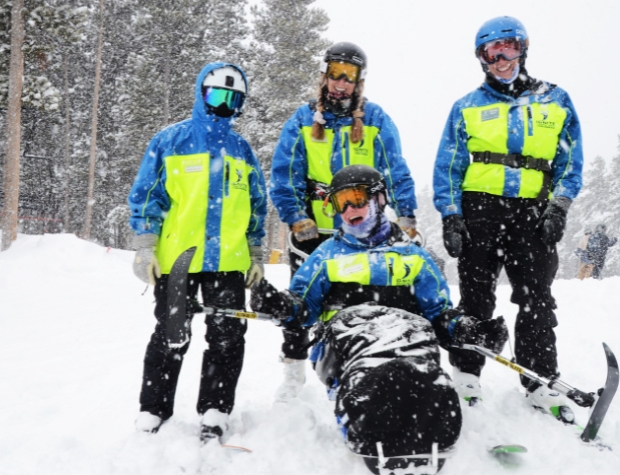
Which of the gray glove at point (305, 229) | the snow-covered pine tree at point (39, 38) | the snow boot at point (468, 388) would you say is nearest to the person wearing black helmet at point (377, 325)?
the gray glove at point (305, 229)

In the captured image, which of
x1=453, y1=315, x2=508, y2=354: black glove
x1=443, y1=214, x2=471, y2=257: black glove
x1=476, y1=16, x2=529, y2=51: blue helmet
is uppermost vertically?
x1=476, y1=16, x2=529, y2=51: blue helmet

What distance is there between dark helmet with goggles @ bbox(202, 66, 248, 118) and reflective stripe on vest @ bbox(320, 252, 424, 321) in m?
1.28

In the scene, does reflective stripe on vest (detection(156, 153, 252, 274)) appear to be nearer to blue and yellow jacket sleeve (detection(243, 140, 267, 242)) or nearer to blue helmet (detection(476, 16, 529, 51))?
blue and yellow jacket sleeve (detection(243, 140, 267, 242))

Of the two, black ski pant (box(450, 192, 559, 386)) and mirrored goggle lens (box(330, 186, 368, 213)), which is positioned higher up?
mirrored goggle lens (box(330, 186, 368, 213))

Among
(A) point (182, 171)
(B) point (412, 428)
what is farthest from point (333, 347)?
(A) point (182, 171)

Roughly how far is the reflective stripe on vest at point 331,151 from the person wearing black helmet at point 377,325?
309 mm

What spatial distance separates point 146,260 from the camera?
319cm

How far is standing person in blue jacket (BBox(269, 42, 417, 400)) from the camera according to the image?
3682 mm

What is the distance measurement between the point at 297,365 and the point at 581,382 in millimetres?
2666

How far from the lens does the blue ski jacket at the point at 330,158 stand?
374cm

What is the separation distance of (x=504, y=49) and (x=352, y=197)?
5.37 ft

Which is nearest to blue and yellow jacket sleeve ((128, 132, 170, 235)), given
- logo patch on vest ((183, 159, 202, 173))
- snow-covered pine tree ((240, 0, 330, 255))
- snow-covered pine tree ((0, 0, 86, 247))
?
logo patch on vest ((183, 159, 202, 173))

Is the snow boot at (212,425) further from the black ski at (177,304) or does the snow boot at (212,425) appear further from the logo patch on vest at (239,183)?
the logo patch on vest at (239,183)

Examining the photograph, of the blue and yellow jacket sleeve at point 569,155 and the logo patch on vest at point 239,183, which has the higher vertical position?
the blue and yellow jacket sleeve at point 569,155
